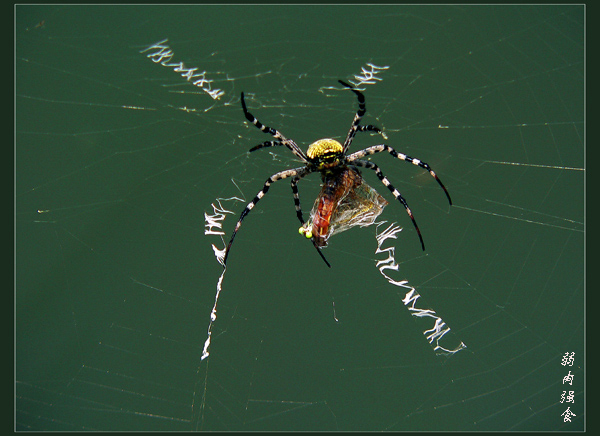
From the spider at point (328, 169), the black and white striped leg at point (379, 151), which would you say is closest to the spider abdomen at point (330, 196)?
the spider at point (328, 169)

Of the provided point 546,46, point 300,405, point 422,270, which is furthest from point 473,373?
point 546,46

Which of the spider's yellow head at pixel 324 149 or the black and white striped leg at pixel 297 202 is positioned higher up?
the spider's yellow head at pixel 324 149

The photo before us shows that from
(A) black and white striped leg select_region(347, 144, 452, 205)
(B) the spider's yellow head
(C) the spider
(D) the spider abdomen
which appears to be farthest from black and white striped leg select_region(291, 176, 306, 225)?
(A) black and white striped leg select_region(347, 144, 452, 205)

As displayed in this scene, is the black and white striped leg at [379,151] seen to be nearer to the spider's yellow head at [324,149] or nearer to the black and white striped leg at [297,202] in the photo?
the spider's yellow head at [324,149]

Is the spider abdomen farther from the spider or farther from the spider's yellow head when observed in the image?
the spider's yellow head

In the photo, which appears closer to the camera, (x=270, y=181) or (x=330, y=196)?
(x=330, y=196)

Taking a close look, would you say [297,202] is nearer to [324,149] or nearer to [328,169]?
[328,169]

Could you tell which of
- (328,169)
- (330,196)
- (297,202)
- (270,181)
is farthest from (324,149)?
(270,181)

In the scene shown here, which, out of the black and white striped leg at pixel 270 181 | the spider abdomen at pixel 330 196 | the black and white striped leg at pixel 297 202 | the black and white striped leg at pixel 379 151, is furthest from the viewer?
the black and white striped leg at pixel 270 181
